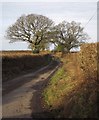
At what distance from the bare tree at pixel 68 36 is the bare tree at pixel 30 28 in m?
5.74

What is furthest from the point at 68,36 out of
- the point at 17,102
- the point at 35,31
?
the point at 17,102

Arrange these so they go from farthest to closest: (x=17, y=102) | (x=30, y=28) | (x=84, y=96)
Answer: (x=30, y=28) → (x=17, y=102) → (x=84, y=96)

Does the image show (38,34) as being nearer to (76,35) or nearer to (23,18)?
(23,18)

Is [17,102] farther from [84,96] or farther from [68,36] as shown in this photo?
[68,36]

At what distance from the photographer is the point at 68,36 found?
9125 centimetres

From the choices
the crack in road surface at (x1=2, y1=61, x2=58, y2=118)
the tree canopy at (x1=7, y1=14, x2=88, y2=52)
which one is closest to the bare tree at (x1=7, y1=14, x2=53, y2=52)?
the tree canopy at (x1=7, y1=14, x2=88, y2=52)

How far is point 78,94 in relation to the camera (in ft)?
39.2

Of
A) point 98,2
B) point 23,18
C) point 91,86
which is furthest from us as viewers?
point 23,18

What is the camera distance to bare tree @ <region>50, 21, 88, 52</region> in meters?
86.6

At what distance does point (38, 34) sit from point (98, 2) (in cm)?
6559

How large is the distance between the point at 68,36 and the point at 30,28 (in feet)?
51.0

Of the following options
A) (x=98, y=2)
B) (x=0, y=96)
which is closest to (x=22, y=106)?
(x=0, y=96)

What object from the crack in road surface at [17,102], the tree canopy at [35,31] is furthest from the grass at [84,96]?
the tree canopy at [35,31]

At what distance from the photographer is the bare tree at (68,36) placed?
284 feet
